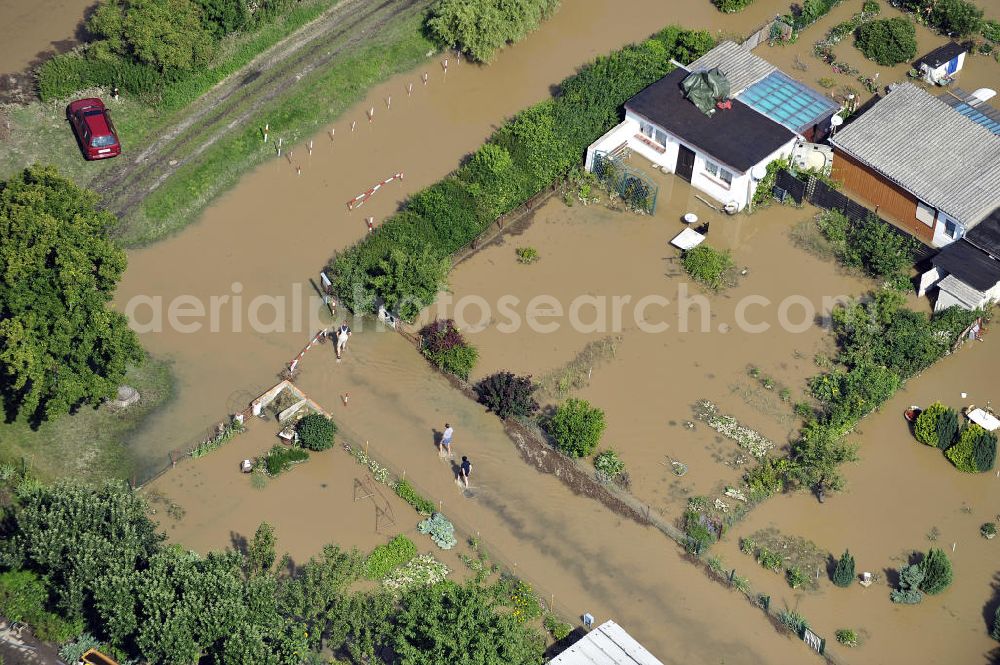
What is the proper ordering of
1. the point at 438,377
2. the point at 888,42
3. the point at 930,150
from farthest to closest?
the point at 888,42, the point at 930,150, the point at 438,377

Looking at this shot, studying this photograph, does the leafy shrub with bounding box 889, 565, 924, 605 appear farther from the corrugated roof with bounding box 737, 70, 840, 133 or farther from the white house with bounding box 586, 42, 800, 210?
the corrugated roof with bounding box 737, 70, 840, 133

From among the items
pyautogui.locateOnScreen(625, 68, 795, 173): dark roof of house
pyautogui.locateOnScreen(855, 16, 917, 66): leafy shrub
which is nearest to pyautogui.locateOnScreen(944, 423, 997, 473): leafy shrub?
pyautogui.locateOnScreen(625, 68, 795, 173): dark roof of house

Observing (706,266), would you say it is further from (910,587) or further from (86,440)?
(86,440)

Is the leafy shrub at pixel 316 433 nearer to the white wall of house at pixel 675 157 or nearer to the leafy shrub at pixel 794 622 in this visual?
the leafy shrub at pixel 794 622

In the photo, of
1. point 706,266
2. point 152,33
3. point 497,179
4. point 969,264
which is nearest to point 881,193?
point 969,264

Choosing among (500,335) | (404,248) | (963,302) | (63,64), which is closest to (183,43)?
(63,64)

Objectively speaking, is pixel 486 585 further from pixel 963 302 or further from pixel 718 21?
pixel 718 21
